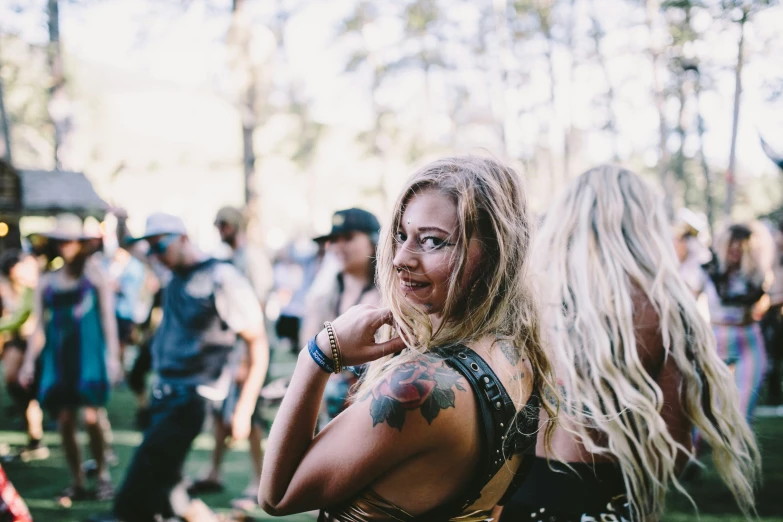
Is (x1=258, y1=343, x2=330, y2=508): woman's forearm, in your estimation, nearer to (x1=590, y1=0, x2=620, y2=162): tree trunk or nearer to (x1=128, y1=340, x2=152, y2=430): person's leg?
(x1=128, y1=340, x2=152, y2=430): person's leg

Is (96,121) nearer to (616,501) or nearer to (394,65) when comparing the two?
(394,65)

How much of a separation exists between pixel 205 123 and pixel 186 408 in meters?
53.1

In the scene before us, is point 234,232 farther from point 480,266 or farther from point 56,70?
point 56,70

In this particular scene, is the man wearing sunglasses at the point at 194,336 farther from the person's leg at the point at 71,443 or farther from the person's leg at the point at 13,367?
the person's leg at the point at 13,367

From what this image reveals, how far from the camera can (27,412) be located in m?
6.47

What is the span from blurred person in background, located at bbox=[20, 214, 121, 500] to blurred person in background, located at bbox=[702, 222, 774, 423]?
522 cm

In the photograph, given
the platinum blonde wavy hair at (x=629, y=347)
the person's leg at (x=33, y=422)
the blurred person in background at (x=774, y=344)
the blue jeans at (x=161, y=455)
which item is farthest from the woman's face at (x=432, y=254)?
the blurred person in background at (x=774, y=344)

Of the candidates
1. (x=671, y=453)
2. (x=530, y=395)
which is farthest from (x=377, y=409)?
(x=671, y=453)

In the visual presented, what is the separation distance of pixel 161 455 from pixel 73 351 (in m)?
2.34

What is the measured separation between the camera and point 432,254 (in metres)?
1.43

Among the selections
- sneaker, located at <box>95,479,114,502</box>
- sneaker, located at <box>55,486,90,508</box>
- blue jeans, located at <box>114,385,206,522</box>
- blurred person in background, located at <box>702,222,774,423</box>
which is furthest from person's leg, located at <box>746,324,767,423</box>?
sneaker, located at <box>55,486,90,508</box>

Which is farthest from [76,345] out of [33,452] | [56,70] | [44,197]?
[44,197]

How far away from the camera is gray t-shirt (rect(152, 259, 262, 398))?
3.88 m

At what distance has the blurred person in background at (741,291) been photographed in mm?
5168
